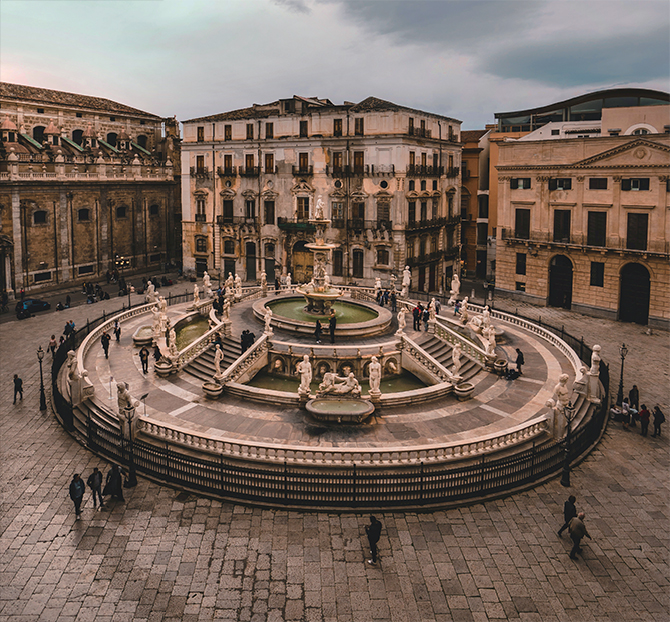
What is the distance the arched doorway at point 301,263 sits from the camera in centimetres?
Answer: 5106

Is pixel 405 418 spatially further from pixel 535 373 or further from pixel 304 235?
pixel 304 235

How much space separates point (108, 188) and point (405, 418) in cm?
4324

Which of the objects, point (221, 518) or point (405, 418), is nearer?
point (221, 518)

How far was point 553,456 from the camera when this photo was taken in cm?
1817

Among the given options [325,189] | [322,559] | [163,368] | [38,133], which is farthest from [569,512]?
[38,133]

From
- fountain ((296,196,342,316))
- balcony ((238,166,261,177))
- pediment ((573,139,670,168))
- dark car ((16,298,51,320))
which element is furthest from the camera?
balcony ((238,166,261,177))

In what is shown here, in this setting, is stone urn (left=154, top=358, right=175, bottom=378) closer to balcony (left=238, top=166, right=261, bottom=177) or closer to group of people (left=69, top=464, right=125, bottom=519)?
group of people (left=69, top=464, right=125, bottom=519)

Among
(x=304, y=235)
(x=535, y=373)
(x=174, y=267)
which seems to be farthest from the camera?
(x=174, y=267)

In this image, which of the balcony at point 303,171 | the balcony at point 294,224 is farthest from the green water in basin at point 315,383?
the balcony at point 303,171

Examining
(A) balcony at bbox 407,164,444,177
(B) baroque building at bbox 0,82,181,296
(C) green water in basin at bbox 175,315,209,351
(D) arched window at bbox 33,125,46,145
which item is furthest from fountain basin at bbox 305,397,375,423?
(D) arched window at bbox 33,125,46,145

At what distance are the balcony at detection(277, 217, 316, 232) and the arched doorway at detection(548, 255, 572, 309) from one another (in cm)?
1964

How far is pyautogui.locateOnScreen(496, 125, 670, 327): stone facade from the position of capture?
37.9 metres

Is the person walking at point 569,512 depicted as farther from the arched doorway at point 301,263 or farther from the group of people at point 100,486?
the arched doorway at point 301,263

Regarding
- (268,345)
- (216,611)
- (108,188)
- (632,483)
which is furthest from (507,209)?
(216,611)
